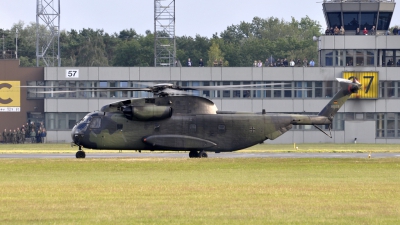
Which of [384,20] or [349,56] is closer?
[384,20]

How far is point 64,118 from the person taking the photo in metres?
87.0

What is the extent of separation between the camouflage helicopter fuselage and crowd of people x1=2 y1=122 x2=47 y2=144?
39.8 metres

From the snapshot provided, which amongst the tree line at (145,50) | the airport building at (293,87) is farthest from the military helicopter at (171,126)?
the tree line at (145,50)

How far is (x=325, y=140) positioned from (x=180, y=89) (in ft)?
145

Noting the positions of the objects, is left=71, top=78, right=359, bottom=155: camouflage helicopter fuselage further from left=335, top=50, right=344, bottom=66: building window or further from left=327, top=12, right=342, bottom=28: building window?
left=335, top=50, right=344, bottom=66: building window

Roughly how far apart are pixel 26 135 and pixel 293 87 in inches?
1138

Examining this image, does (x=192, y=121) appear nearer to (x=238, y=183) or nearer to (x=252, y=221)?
(x=238, y=183)

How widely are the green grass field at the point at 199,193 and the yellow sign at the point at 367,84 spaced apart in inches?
1800

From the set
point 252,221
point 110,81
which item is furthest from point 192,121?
point 110,81

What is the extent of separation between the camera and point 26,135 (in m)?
85.4

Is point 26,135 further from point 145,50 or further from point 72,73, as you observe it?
point 145,50

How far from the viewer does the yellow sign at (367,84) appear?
8425cm

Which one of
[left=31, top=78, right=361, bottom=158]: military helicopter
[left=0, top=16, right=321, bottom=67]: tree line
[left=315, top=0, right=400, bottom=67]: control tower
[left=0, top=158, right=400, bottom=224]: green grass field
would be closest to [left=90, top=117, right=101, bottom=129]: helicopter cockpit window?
[left=31, top=78, right=361, bottom=158]: military helicopter

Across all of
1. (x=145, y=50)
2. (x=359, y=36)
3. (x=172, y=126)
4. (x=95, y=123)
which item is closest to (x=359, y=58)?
(x=359, y=36)
